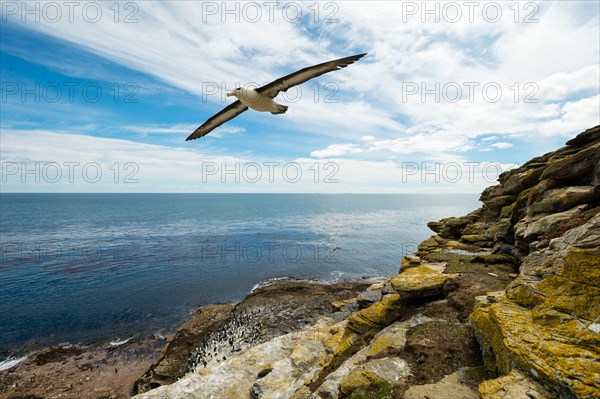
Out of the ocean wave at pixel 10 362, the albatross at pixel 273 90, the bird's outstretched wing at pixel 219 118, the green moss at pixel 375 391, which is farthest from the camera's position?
the ocean wave at pixel 10 362

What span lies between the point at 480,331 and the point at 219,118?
40.4 feet

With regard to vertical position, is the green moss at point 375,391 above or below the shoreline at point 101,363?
above

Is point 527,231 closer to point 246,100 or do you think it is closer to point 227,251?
point 246,100

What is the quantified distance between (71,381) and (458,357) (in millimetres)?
28217

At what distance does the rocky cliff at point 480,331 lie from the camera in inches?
241

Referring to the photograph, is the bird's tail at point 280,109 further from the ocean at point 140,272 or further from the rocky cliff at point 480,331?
the ocean at point 140,272

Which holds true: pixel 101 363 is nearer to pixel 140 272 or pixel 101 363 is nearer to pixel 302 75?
pixel 140 272

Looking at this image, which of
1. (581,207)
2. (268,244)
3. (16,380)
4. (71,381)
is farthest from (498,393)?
(268,244)

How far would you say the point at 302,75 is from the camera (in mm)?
9023

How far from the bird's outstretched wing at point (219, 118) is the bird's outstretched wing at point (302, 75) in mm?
1821

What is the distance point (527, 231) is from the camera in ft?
57.9

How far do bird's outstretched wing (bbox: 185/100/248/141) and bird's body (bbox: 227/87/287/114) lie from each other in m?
1.00

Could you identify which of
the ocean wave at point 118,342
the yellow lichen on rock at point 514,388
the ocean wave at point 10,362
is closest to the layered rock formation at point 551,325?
the yellow lichen on rock at point 514,388

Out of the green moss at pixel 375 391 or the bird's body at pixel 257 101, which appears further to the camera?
the bird's body at pixel 257 101
